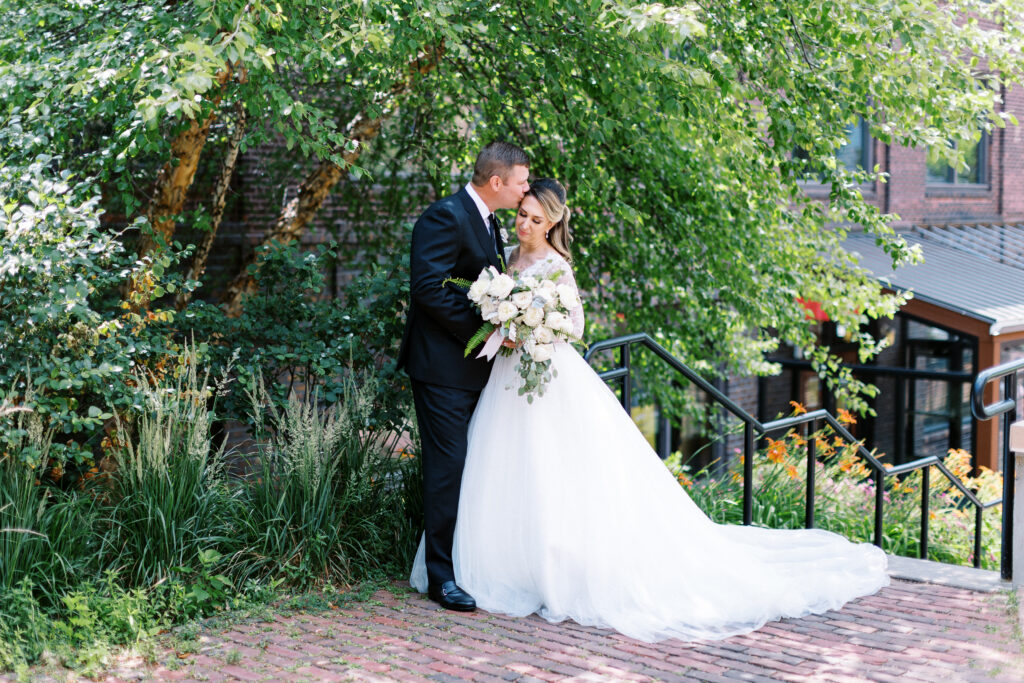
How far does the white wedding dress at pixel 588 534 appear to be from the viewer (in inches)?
169

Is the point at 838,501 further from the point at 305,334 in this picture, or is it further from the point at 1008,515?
the point at 305,334

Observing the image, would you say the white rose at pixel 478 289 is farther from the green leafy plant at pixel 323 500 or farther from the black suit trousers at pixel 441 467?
the green leafy plant at pixel 323 500

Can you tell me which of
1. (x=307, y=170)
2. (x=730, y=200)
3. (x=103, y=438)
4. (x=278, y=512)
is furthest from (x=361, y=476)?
(x=307, y=170)

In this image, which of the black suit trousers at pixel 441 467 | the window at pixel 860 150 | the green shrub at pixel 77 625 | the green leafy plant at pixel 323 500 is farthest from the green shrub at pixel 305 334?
the window at pixel 860 150

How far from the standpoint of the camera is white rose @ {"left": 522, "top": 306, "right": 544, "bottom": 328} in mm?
4203

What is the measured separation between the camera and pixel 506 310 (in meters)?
4.18

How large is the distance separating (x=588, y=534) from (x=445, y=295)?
3.93ft

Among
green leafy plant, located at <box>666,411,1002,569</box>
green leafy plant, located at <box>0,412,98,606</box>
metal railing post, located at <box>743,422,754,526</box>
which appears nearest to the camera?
green leafy plant, located at <box>0,412,98,606</box>

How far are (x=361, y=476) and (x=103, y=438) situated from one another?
1.28 m

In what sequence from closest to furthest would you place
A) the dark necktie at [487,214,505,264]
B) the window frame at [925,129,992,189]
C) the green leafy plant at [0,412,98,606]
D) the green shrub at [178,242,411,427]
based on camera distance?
the green leafy plant at [0,412,98,606]
the dark necktie at [487,214,505,264]
the green shrub at [178,242,411,427]
the window frame at [925,129,992,189]

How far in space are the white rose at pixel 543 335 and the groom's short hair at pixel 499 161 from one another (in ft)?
2.43

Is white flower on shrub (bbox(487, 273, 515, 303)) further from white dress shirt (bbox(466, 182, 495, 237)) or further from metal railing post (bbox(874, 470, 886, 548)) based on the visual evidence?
metal railing post (bbox(874, 470, 886, 548))

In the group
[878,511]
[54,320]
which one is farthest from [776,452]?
[54,320]

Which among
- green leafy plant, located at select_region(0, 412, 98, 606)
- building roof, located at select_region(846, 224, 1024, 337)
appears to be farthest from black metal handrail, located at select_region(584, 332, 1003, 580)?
building roof, located at select_region(846, 224, 1024, 337)
